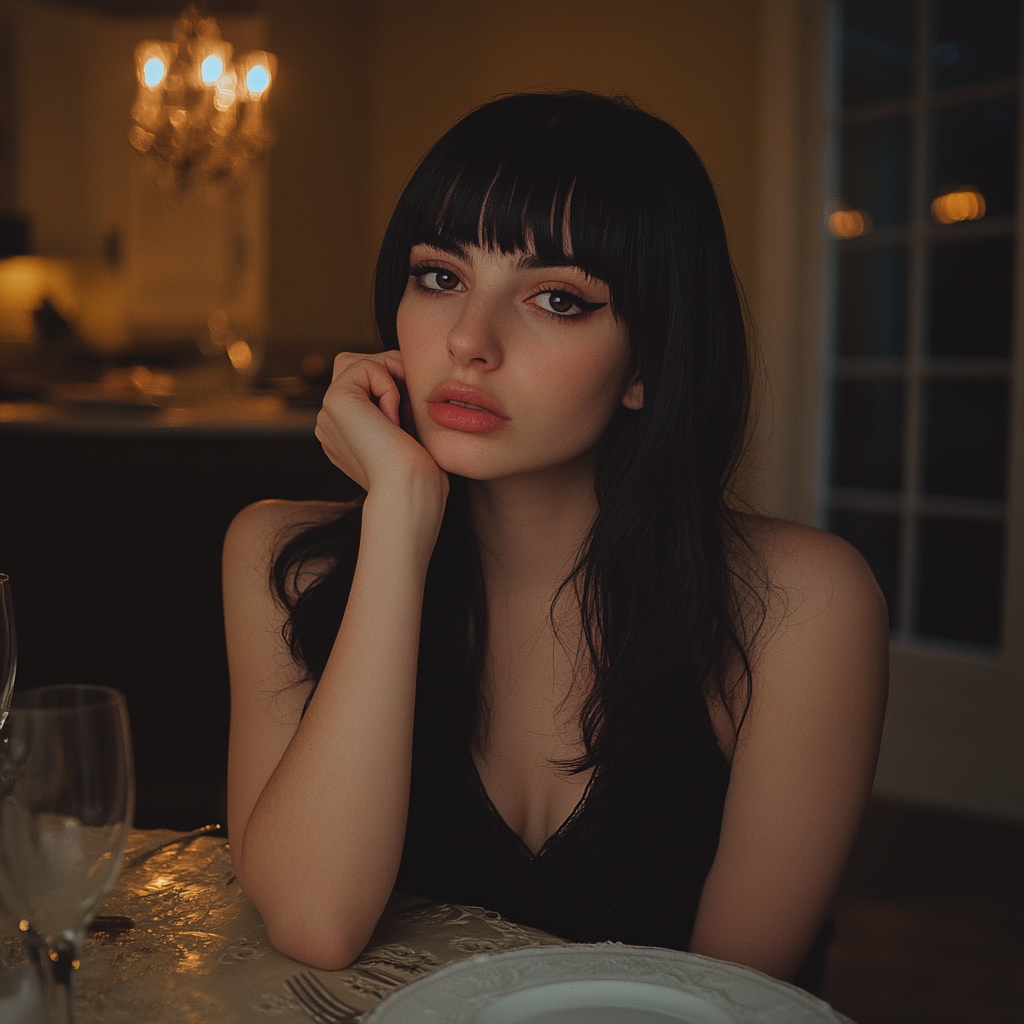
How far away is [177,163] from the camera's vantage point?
12.3ft

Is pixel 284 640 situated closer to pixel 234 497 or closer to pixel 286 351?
pixel 234 497

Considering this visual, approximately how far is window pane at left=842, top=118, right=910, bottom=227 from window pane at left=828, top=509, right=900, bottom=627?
3.07ft

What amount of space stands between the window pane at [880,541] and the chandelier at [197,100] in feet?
7.68

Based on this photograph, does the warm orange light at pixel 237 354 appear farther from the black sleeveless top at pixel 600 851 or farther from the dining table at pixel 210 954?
the dining table at pixel 210 954

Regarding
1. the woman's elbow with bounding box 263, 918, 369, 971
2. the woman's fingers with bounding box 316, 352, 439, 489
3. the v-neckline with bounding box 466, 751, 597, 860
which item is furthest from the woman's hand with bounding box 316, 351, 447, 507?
the woman's elbow with bounding box 263, 918, 369, 971

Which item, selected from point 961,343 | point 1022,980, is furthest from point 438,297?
point 961,343

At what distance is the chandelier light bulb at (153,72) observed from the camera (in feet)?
11.9

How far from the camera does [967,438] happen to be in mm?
3441

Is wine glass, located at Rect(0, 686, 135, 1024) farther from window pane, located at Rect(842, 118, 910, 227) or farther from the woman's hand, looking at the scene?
window pane, located at Rect(842, 118, 910, 227)

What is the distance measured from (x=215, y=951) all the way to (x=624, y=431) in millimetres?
699

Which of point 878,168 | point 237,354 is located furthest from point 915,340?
point 237,354

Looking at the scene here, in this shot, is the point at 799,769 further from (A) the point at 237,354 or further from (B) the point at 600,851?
(A) the point at 237,354

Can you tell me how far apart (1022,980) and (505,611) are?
1.69 meters

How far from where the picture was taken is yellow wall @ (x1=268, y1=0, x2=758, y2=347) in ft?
14.4
